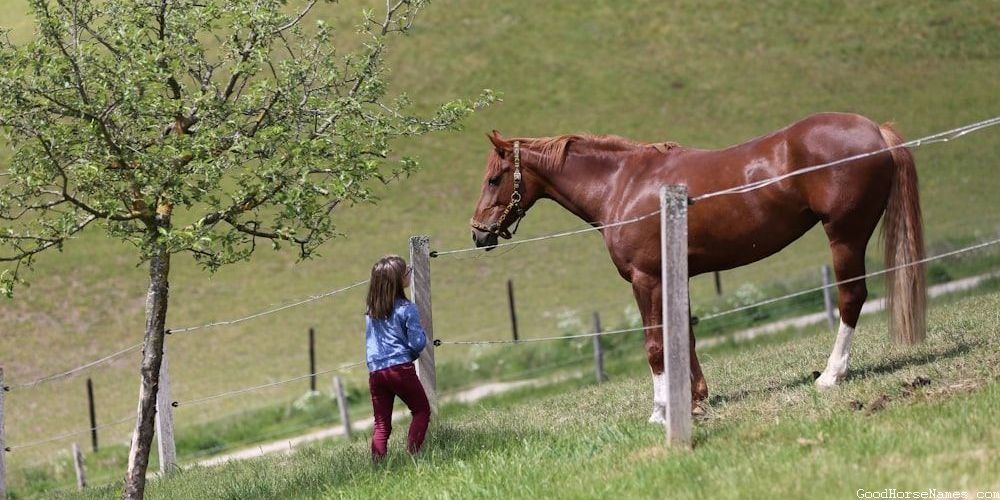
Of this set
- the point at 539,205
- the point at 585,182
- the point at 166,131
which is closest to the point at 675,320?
the point at 585,182

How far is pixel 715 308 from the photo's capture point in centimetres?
2792

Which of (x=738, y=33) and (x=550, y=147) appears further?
(x=738, y=33)

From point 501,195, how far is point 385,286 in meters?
2.31

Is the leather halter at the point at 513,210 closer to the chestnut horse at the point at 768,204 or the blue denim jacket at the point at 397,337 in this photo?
the chestnut horse at the point at 768,204

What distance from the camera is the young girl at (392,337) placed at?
8836 mm

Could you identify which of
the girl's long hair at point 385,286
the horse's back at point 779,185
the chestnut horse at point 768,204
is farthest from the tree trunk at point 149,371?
the horse's back at point 779,185

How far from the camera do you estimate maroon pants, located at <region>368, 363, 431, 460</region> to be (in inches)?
350

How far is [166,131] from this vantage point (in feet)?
34.2

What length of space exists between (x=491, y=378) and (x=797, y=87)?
95.9 feet

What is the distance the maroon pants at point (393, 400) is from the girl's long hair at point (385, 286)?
1.45 feet

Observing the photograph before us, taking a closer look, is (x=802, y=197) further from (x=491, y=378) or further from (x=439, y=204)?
(x=439, y=204)

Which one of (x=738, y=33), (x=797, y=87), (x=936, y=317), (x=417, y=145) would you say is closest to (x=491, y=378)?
(x=936, y=317)

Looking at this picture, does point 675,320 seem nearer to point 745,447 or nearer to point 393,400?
point 745,447

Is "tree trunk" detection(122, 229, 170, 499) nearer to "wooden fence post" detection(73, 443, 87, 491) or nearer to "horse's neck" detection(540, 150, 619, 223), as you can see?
"horse's neck" detection(540, 150, 619, 223)
